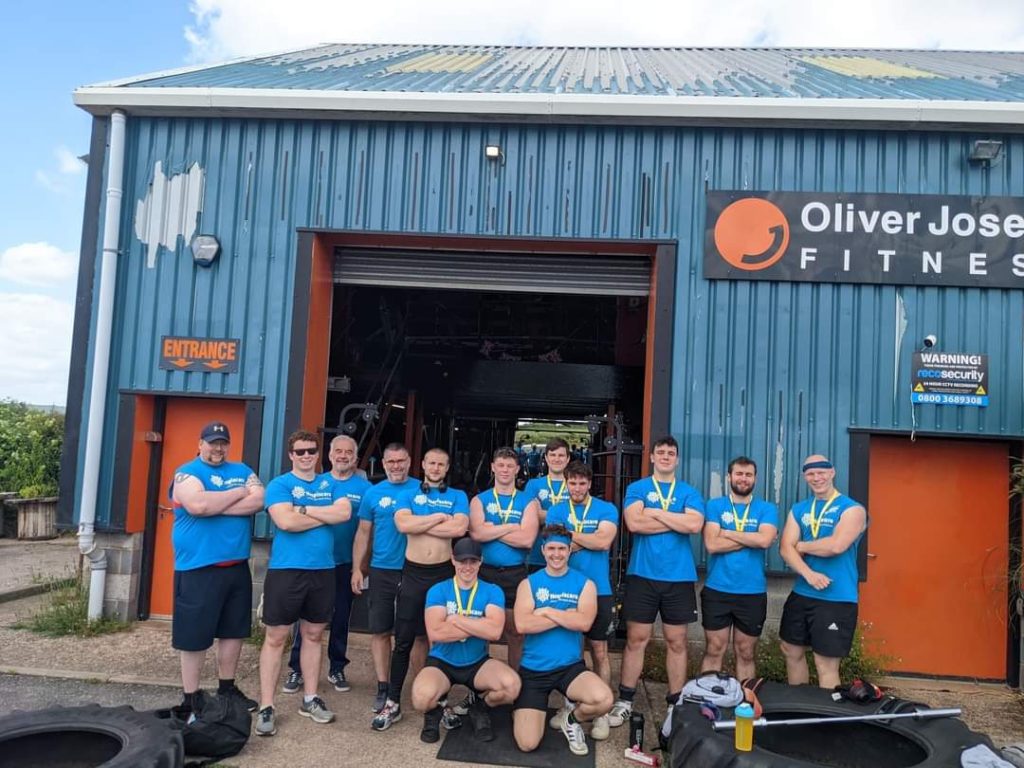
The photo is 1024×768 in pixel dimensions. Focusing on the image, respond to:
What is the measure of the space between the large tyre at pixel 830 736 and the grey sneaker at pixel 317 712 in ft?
6.78

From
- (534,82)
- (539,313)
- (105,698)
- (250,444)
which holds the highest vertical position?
(534,82)

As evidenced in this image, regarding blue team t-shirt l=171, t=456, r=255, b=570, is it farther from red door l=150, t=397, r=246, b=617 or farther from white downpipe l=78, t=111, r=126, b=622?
white downpipe l=78, t=111, r=126, b=622

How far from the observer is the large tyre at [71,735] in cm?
367

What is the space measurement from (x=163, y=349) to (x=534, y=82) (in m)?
4.13

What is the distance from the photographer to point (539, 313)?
1162 cm

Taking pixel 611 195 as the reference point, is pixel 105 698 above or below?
below

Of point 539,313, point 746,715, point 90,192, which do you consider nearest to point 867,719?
point 746,715

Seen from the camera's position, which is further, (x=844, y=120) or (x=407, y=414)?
(x=407, y=414)

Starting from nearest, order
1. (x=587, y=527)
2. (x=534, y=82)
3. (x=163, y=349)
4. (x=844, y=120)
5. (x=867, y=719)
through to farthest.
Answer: (x=867, y=719) < (x=587, y=527) < (x=844, y=120) < (x=163, y=349) < (x=534, y=82)

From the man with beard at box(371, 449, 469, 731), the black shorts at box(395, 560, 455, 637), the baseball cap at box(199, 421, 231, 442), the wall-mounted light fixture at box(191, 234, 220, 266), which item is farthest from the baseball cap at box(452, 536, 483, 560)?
the wall-mounted light fixture at box(191, 234, 220, 266)

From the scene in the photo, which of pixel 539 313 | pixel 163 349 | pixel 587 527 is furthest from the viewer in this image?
pixel 539 313

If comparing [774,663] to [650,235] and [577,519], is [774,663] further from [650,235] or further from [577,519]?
[650,235]

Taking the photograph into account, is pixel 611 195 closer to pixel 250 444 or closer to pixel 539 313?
pixel 250 444

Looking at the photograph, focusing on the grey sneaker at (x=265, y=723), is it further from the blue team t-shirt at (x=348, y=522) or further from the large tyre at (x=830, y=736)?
the large tyre at (x=830, y=736)
